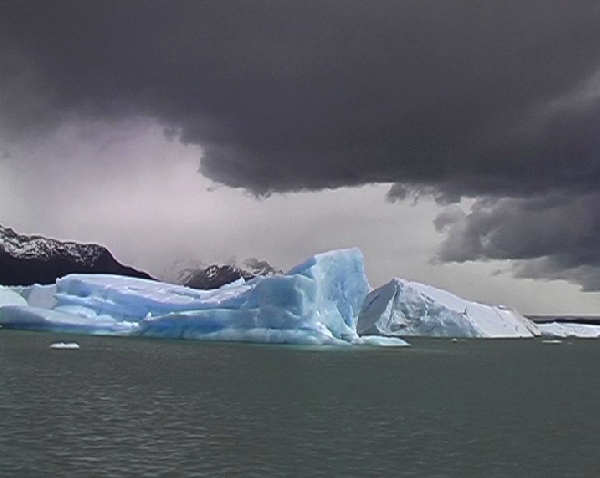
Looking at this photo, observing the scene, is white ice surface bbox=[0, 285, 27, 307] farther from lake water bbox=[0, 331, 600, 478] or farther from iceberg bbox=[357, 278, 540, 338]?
iceberg bbox=[357, 278, 540, 338]

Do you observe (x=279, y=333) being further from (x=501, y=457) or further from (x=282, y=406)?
(x=501, y=457)

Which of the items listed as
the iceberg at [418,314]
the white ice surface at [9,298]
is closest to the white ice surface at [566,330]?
the iceberg at [418,314]

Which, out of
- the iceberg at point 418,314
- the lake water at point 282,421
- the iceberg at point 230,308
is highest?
the iceberg at point 418,314

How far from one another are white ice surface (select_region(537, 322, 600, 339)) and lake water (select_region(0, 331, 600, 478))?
87.2m

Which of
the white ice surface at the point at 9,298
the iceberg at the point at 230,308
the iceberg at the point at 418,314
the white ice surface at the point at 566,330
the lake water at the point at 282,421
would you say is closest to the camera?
the lake water at the point at 282,421

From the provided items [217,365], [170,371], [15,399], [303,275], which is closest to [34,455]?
[15,399]

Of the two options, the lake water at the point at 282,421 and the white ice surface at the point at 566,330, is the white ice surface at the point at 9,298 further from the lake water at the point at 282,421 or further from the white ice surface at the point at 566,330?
the white ice surface at the point at 566,330

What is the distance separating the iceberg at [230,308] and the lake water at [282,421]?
41.1 ft

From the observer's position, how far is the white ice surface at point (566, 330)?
118m

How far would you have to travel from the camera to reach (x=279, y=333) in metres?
48.2

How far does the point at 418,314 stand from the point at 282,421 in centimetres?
6012

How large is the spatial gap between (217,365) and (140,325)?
20.8m

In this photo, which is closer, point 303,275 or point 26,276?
point 303,275

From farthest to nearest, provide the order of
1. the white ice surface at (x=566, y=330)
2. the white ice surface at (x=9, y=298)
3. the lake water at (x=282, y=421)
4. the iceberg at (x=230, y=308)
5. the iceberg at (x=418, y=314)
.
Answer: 1. the white ice surface at (x=566, y=330)
2. the iceberg at (x=418, y=314)
3. the white ice surface at (x=9, y=298)
4. the iceberg at (x=230, y=308)
5. the lake water at (x=282, y=421)
